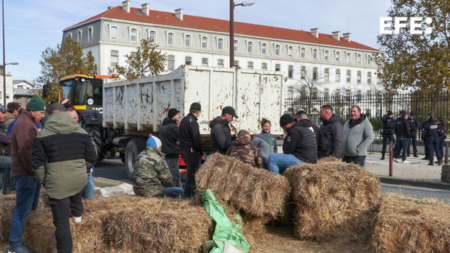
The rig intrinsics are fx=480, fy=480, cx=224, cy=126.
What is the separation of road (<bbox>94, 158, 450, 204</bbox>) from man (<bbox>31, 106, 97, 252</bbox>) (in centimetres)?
493

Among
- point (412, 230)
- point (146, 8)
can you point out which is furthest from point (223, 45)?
point (412, 230)

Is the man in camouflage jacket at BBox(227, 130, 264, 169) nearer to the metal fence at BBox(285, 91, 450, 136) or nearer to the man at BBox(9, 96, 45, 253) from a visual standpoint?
the man at BBox(9, 96, 45, 253)

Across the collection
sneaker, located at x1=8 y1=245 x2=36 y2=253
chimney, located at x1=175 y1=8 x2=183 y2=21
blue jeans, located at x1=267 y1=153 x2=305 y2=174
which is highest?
chimney, located at x1=175 y1=8 x2=183 y2=21

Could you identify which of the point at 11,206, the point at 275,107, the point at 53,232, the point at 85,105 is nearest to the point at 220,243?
the point at 53,232

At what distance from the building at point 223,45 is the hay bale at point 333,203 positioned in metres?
52.1

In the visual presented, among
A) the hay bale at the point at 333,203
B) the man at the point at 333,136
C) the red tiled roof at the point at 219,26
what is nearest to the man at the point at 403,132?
the man at the point at 333,136

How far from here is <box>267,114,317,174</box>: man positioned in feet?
23.6

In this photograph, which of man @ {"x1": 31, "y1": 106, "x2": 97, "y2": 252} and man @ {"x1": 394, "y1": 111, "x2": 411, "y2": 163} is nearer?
man @ {"x1": 31, "y1": 106, "x2": 97, "y2": 252}

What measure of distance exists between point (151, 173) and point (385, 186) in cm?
717

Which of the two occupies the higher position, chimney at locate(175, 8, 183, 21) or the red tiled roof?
chimney at locate(175, 8, 183, 21)

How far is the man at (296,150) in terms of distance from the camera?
7.19 metres

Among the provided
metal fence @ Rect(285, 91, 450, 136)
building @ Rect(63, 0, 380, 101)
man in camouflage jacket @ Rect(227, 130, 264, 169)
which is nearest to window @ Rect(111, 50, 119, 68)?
building @ Rect(63, 0, 380, 101)

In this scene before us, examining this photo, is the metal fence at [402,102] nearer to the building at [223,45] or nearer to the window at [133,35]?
the building at [223,45]

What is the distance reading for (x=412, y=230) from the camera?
16.9 feet
